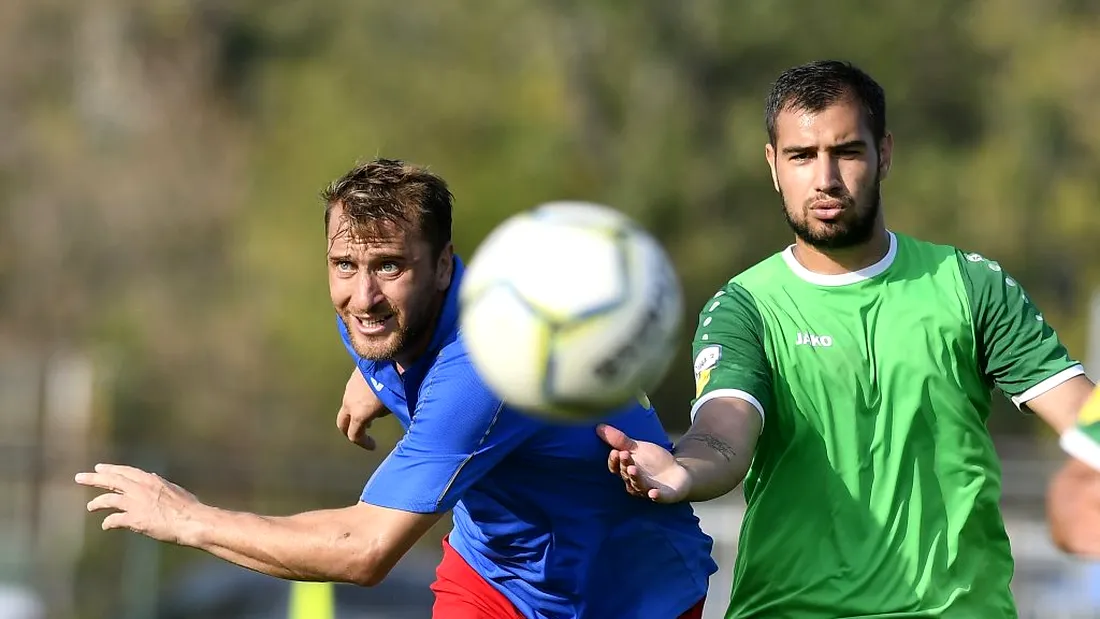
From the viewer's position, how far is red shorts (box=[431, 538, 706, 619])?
5.48 metres

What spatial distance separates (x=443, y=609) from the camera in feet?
18.4

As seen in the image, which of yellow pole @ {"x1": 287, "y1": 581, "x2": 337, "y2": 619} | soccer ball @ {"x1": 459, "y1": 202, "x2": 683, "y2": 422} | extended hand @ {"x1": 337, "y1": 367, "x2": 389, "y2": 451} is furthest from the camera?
yellow pole @ {"x1": 287, "y1": 581, "x2": 337, "y2": 619}

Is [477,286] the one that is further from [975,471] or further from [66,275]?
[66,275]

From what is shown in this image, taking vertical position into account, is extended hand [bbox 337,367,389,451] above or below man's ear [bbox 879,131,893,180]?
below

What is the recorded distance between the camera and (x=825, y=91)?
197 inches

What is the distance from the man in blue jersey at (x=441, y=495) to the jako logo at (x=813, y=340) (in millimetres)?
654

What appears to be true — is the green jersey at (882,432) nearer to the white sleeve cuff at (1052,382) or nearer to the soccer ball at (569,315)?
the white sleeve cuff at (1052,382)

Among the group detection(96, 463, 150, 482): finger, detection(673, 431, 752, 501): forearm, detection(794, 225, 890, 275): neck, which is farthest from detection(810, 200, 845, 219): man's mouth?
detection(96, 463, 150, 482): finger

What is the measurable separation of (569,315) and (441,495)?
0.88 m

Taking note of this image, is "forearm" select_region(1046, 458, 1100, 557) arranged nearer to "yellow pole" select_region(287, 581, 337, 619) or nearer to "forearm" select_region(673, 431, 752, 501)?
"forearm" select_region(673, 431, 752, 501)

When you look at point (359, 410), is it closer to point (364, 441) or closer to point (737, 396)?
point (364, 441)

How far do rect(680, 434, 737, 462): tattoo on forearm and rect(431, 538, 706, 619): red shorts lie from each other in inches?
38.5

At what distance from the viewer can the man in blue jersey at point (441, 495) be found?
4.78m

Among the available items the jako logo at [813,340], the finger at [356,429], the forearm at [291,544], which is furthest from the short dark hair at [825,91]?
the finger at [356,429]
